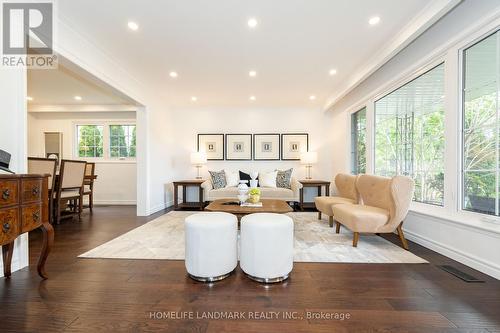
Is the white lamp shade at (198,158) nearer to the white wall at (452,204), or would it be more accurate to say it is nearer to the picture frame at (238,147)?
the picture frame at (238,147)

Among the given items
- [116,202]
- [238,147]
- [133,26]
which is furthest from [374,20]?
[116,202]

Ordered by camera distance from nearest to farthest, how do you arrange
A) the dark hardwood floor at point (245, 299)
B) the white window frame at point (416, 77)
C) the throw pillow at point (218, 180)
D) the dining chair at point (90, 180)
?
1. the dark hardwood floor at point (245, 299)
2. the white window frame at point (416, 77)
3. the dining chair at point (90, 180)
4. the throw pillow at point (218, 180)

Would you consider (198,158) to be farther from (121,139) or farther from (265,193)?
(121,139)

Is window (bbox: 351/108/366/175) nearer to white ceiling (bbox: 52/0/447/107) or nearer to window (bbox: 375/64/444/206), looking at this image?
→ window (bbox: 375/64/444/206)

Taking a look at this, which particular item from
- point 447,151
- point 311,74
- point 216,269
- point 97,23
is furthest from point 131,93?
point 447,151

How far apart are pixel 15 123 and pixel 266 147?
15.1ft

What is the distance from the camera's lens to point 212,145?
5.87 meters

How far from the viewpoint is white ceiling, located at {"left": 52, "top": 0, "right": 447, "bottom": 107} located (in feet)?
7.43

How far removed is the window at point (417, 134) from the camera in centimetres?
264

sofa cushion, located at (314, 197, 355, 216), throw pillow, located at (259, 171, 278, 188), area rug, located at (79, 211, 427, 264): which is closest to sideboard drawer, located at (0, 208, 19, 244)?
area rug, located at (79, 211, 427, 264)

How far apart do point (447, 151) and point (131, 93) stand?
4.65m

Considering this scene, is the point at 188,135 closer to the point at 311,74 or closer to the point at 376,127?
the point at 311,74

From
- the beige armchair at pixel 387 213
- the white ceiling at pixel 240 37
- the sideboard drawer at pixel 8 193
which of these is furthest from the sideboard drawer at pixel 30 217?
the beige armchair at pixel 387 213

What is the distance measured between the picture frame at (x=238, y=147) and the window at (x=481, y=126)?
4.20m
